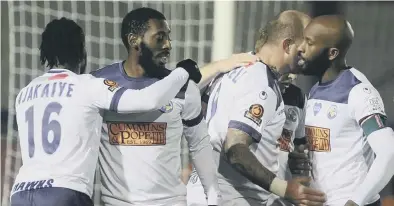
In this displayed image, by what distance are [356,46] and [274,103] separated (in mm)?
3182

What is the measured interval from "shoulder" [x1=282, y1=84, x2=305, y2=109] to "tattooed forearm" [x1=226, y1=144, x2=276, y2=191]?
0.52m

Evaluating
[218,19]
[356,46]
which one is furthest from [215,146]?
[356,46]

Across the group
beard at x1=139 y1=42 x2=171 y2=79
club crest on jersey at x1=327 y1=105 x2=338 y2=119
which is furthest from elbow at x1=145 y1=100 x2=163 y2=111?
club crest on jersey at x1=327 y1=105 x2=338 y2=119

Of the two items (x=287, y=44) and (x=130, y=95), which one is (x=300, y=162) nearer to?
(x=287, y=44)

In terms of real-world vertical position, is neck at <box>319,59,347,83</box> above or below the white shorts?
above

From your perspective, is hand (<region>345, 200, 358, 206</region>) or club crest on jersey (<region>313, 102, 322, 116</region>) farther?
club crest on jersey (<region>313, 102, 322, 116</region>)

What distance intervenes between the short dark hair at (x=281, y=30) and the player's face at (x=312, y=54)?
0.09m

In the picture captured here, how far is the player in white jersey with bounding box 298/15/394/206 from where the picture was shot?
10.2 feet

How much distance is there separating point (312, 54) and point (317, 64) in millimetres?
46

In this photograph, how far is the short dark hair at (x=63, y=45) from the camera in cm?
296

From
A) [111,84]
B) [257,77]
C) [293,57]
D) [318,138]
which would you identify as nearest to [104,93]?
[111,84]

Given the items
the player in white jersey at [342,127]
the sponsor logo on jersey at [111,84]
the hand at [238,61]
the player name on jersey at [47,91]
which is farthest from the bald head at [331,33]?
the player name on jersey at [47,91]

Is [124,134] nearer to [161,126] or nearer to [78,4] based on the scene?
[161,126]

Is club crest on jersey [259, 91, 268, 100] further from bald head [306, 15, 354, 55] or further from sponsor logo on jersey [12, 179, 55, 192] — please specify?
sponsor logo on jersey [12, 179, 55, 192]
